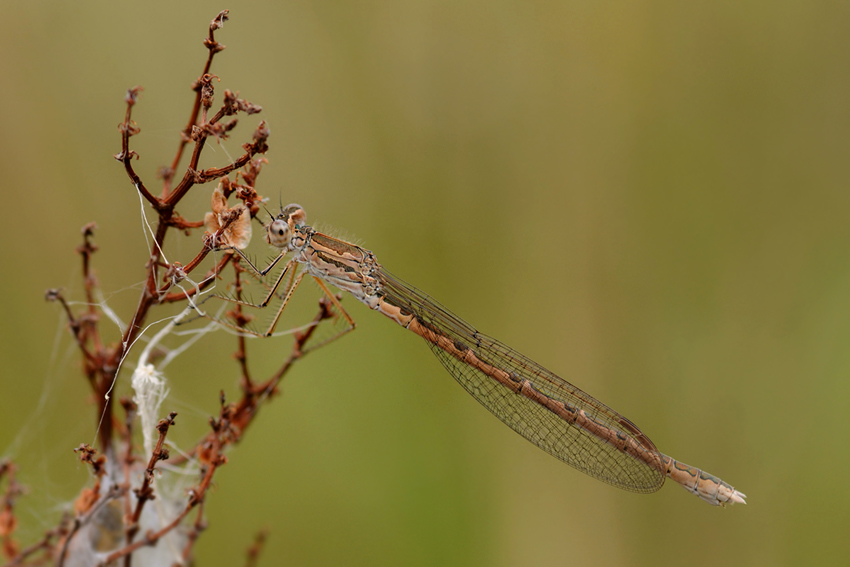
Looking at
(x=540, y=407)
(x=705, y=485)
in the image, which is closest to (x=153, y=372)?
(x=540, y=407)

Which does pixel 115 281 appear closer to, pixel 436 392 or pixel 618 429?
pixel 436 392

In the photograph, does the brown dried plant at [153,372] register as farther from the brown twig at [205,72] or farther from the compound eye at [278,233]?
the compound eye at [278,233]

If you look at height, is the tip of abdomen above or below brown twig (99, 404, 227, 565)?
above

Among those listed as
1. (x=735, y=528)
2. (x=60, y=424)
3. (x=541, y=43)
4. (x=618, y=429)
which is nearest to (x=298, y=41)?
(x=541, y=43)

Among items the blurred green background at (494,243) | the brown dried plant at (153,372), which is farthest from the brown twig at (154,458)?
the blurred green background at (494,243)

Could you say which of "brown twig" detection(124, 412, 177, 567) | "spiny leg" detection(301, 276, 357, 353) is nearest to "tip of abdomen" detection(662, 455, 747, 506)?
"spiny leg" detection(301, 276, 357, 353)

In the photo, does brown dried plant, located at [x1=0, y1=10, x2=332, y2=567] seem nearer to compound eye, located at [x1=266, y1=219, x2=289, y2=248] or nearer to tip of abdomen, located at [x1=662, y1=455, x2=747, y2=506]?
compound eye, located at [x1=266, y1=219, x2=289, y2=248]

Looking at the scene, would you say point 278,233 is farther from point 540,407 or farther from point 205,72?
point 540,407
